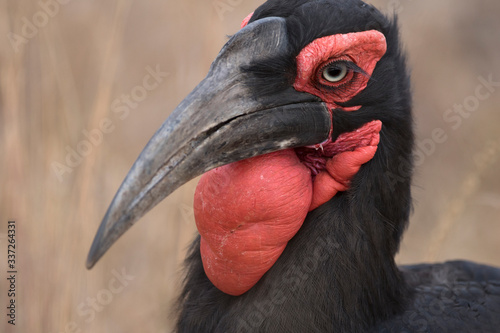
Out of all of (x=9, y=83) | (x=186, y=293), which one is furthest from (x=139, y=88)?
(x=186, y=293)

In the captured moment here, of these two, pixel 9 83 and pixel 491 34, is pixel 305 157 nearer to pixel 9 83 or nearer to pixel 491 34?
pixel 9 83

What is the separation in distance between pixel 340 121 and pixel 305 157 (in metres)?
0.19

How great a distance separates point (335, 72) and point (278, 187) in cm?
43

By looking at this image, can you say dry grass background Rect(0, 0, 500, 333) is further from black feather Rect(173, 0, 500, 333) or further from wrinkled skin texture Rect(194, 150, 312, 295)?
wrinkled skin texture Rect(194, 150, 312, 295)

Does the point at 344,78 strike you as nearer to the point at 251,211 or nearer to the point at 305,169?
the point at 305,169

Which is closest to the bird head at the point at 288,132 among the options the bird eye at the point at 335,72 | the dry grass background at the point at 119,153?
the bird eye at the point at 335,72

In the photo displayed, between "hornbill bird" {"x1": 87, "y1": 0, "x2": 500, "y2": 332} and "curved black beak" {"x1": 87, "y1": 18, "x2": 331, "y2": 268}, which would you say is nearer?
"curved black beak" {"x1": 87, "y1": 18, "x2": 331, "y2": 268}

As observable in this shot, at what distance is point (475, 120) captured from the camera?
18.5 ft

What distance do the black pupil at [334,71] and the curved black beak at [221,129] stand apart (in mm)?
95

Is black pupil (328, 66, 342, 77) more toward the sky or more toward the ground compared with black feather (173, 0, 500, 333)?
more toward the sky

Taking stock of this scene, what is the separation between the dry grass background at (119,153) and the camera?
308cm

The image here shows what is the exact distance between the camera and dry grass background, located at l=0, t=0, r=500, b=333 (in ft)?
10.1

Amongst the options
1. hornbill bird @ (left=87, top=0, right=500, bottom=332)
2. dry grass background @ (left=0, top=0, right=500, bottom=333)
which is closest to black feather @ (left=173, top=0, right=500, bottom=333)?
hornbill bird @ (left=87, top=0, right=500, bottom=332)

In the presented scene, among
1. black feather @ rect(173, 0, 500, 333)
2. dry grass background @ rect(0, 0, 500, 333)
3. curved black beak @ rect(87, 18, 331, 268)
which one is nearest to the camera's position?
curved black beak @ rect(87, 18, 331, 268)
